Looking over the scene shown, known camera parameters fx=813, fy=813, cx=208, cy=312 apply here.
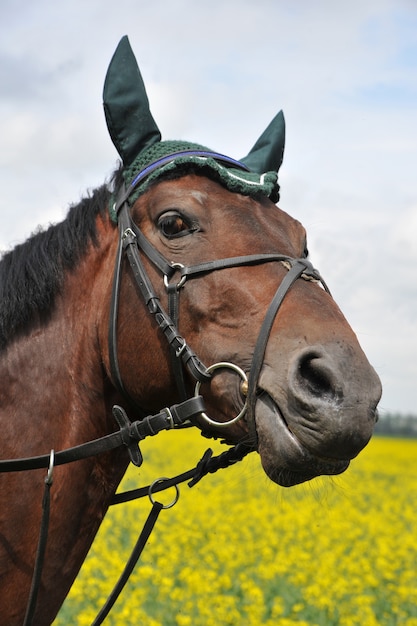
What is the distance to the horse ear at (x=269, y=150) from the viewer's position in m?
4.17

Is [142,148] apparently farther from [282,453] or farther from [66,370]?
[282,453]

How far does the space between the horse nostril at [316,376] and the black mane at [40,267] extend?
1372 mm

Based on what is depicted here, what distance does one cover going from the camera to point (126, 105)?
3779 mm

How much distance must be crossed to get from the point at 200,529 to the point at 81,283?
9.54m

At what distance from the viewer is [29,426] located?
3664 millimetres

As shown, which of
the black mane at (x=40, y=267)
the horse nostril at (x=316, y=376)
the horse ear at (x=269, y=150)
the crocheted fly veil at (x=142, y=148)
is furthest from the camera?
the horse ear at (x=269, y=150)

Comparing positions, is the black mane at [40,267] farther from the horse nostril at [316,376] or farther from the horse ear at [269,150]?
the horse nostril at [316,376]

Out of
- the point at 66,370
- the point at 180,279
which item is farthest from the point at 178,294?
the point at 66,370

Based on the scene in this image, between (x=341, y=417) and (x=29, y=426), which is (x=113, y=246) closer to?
(x=29, y=426)

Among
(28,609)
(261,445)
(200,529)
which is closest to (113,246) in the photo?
(261,445)

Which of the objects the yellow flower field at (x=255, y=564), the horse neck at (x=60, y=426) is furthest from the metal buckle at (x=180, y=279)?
the yellow flower field at (x=255, y=564)

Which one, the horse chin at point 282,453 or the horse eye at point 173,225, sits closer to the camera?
the horse chin at point 282,453

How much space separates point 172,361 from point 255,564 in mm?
8408

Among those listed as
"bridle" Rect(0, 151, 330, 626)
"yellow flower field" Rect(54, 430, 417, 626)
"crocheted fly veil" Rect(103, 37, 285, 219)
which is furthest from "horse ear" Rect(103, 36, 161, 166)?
"yellow flower field" Rect(54, 430, 417, 626)
